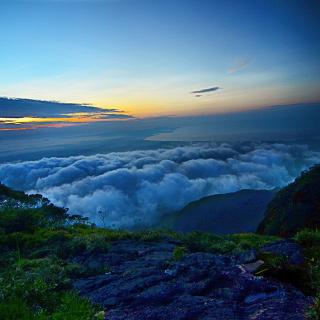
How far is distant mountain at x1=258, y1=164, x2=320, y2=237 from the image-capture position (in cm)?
2072

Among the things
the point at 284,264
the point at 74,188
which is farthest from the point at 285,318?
the point at 74,188

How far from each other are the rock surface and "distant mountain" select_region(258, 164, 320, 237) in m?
12.2

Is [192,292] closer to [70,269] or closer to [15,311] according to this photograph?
[15,311]

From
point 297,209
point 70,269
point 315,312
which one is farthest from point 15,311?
point 297,209

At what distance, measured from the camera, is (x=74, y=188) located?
194250mm

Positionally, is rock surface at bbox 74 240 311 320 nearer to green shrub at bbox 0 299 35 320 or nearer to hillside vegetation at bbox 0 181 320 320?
hillside vegetation at bbox 0 181 320 320

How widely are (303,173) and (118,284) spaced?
22.1m

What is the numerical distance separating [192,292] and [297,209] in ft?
53.2

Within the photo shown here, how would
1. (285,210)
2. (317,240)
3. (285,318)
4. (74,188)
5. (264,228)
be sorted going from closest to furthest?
(285,318) < (317,240) < (285,210) < (264,228) < (74,188)

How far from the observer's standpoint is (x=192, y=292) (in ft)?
25.2

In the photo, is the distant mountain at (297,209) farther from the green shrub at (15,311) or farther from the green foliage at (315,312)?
the green shrub at (15,311)

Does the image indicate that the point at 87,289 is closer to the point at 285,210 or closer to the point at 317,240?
the point at 317,240

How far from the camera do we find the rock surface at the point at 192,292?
21.5 feet

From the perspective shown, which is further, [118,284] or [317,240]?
[317,240]
